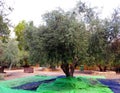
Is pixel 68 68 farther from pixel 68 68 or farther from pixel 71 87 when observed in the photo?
pixel 71 87

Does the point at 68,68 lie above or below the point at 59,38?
below

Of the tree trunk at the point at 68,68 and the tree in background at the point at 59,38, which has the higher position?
the tree in background at the point at 59,38

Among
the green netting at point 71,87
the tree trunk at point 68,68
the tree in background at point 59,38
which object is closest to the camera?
the green netting at point 71,87

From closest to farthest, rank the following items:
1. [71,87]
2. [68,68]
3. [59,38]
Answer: [59,38], [71,87], [68,68]

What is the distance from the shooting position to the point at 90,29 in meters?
15.7

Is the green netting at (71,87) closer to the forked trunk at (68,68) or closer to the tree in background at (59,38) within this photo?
the tree in background at (59,38)

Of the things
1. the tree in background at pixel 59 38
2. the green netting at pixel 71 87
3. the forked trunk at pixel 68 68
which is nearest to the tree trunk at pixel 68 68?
the forked trunk at pixel 68 68

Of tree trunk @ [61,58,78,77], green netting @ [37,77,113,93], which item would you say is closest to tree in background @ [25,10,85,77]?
green netting @ [37,77,113,93]

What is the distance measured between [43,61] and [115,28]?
17.6 ft

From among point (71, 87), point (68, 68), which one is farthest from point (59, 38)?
point (68, 68)

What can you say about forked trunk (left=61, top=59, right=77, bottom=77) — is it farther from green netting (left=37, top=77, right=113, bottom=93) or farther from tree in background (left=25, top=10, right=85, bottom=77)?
tree in background (left=25, top=10, right=85, bottom=77)

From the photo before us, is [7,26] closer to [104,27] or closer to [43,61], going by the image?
[43,61]

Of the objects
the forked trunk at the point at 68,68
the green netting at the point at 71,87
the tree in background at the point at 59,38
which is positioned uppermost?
the tree in background at the point at 59,38

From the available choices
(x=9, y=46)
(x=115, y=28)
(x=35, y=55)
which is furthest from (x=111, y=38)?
(x=9, y=46)
